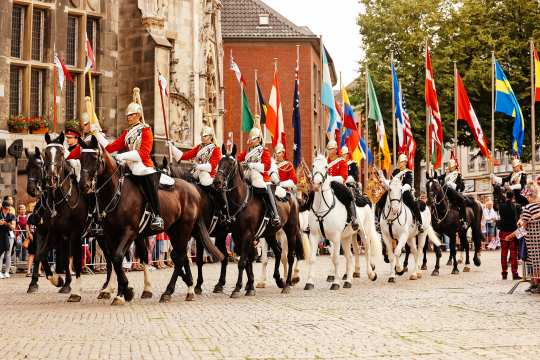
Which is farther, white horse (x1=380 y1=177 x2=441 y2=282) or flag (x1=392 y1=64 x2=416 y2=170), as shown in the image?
flag (x1=392 y1=64 x2=416 y2=170)

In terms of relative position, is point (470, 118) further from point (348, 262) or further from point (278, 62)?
point (278, 62)

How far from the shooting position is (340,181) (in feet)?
53.6

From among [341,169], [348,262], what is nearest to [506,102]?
[341,169]

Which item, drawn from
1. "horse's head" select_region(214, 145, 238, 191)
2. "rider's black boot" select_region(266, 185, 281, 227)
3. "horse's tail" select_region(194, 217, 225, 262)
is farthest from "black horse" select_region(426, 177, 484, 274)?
"horse's tail" select_region(194, 217, 225, 262)

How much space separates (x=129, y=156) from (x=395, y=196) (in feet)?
23.9

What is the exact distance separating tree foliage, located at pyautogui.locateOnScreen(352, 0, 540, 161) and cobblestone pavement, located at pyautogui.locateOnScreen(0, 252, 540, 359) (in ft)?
95.8

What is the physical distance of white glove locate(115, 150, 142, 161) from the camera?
501 inches

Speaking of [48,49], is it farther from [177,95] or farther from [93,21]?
[177,95]

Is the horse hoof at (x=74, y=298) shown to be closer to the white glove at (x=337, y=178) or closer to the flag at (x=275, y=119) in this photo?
the white glove at (x=337, y=178)

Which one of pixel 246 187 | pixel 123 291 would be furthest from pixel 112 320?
pixel 246 187

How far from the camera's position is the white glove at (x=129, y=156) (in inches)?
501

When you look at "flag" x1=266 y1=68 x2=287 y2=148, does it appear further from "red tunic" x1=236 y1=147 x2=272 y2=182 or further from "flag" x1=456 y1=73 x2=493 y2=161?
"red tunic" x1=236 y1=147 x2=272 y2=182

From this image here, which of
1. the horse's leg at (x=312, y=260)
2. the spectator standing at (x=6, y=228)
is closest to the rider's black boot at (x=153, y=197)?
the horse's leg at (x=312, y=260)

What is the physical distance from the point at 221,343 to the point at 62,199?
6546mm
